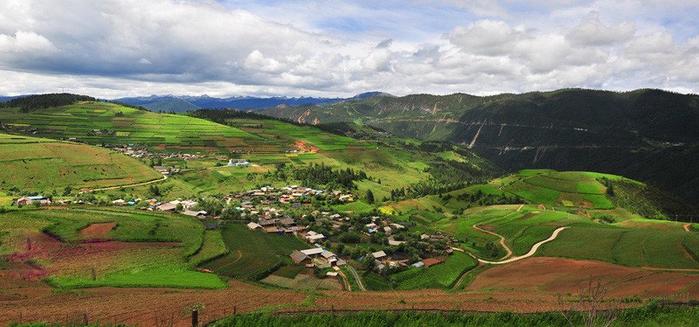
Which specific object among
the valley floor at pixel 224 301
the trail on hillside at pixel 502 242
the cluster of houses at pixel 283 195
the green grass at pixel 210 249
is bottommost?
the cluster of houses at pixel 283 195

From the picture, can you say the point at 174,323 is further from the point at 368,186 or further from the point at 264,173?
the point at 368,186

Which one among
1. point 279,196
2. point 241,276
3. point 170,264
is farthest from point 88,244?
point 279,196

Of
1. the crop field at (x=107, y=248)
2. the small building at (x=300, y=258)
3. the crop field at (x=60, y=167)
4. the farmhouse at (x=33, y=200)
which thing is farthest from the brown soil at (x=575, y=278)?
the crop field at (x=60, y=167)

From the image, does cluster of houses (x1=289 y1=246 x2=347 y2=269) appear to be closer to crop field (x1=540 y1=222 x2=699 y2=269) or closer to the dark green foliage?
crop field (x1=540 y1=222 x2=699 y2=269)

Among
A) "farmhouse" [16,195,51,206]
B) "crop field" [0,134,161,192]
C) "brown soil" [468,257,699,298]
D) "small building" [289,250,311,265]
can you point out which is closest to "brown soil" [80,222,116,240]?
"small building" [289,250,311,265]

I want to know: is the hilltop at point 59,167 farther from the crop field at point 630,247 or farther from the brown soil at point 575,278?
the crop field at point 630,247

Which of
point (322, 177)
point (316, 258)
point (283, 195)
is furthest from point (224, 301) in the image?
point (322, 177)

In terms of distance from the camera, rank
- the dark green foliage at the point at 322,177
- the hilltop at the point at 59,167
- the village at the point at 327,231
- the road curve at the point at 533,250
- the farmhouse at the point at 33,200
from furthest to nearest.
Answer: the dark green foliage at the point at 322,177 → the hilltop at the point at 59,167 → the farmhouse at the point at 33,200 → the road curve at the point at 533,250 → the village at the point at 327,231
